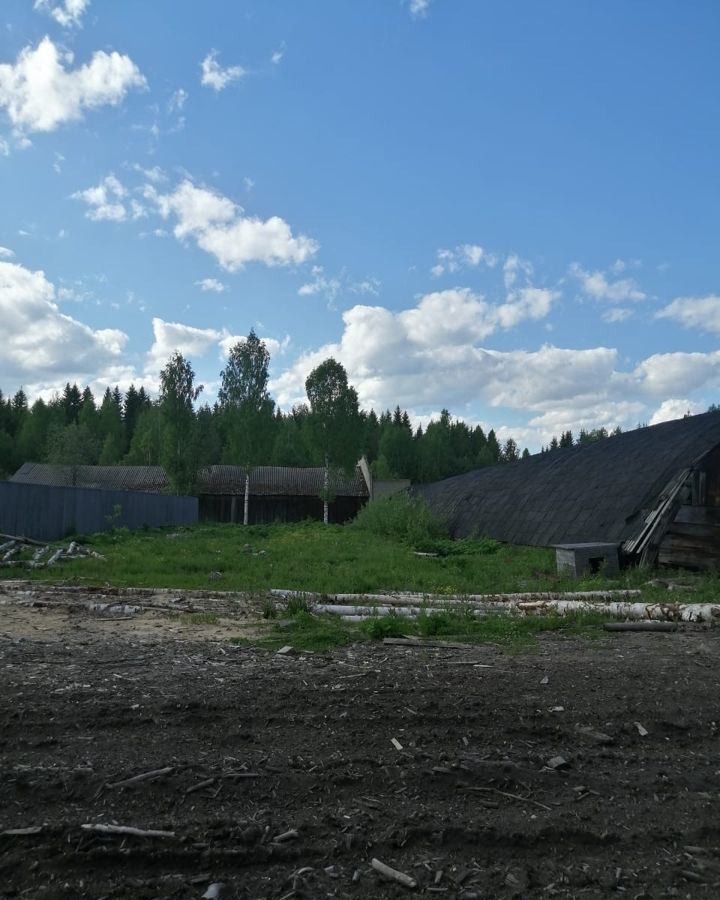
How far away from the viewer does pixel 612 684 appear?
17.1 feet

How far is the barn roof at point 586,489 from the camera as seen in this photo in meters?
15.0

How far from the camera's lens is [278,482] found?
1836 inches

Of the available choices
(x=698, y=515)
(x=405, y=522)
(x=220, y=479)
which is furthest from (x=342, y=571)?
(x=220, y=479)

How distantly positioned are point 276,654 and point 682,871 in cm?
406

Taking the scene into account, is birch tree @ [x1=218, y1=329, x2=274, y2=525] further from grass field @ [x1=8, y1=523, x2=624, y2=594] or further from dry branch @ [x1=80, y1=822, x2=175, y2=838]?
dry branch @ [x1=80, y1=822, x2=175, y2=838]

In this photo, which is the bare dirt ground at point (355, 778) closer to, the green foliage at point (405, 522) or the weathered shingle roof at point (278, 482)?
the green foliage at point (405, 522)

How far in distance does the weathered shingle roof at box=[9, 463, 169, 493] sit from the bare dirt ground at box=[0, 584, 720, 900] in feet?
149

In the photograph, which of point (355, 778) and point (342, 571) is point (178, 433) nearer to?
point (342, 571)

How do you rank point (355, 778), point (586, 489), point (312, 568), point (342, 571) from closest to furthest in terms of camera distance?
1. point (355, 778)
2. point (342, 571)
3. point (312, 568)
4. point (586, 489)

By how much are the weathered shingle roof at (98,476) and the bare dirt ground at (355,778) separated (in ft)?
149

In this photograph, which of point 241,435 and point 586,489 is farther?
point 241,435

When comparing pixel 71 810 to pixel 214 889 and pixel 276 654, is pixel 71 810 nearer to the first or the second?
pixel 214 889

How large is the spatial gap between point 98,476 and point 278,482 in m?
14.8

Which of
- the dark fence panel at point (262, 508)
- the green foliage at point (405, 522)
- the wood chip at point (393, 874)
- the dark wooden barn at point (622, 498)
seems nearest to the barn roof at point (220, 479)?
the dark fence panel at point (262, 508)
